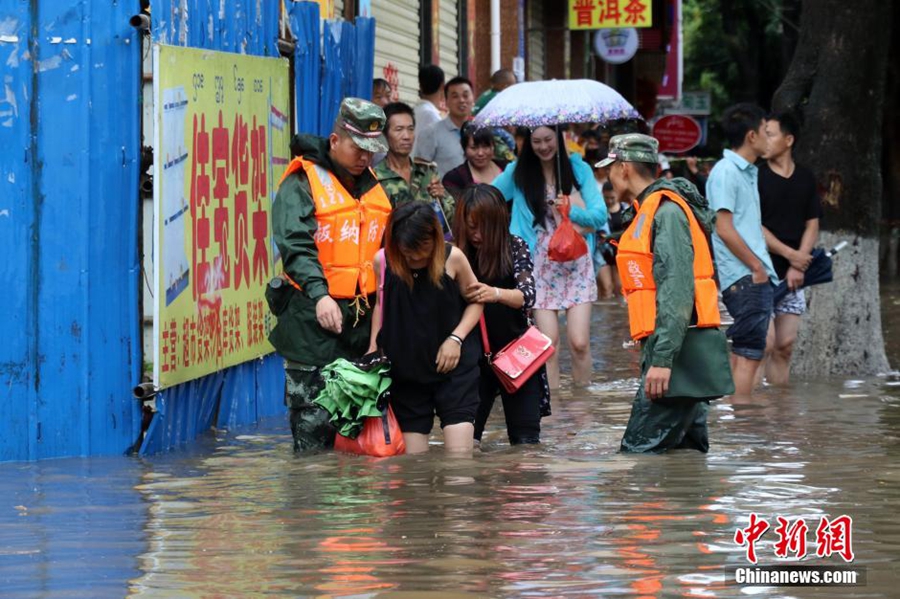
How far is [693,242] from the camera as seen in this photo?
7.45 meters

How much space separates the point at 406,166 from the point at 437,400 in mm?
2586

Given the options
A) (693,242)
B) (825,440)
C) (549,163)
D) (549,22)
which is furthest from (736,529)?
(549,22)

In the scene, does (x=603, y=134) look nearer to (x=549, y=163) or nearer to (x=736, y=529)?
(x=549, y=163)

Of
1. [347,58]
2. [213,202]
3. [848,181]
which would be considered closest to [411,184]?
[213,202]

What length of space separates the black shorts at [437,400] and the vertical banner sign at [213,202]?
127 cm

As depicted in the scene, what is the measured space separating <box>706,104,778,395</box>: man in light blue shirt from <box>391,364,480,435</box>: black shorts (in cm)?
313

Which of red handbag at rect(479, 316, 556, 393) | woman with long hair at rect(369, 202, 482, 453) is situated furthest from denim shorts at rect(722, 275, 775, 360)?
woman with long hair at rect(369, 202, 482, 453)

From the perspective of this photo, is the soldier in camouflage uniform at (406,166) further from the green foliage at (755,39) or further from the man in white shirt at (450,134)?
the green foliage at (755,39)

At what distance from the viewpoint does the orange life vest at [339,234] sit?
790 cm

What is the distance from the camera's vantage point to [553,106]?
460 inches

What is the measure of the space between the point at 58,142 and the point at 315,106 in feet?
11.1

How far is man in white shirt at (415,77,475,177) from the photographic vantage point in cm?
1376

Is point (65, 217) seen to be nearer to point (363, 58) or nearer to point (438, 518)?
point (438, 518)

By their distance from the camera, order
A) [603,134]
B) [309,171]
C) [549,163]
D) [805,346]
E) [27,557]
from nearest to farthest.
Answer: [27,557] → [309,171] → [549,163] → [805,346] → [603,134]
